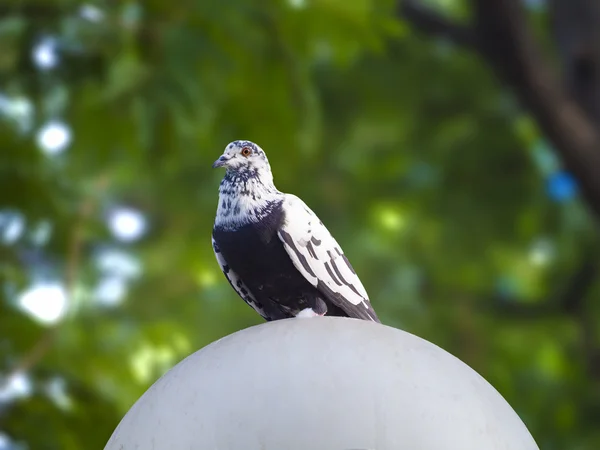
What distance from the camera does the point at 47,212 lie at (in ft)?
8.93

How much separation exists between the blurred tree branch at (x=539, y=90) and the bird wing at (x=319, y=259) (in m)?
2.27

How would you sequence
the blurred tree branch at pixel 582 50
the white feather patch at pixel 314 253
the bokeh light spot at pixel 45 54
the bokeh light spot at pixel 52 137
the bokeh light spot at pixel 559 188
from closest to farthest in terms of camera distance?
the white feather patch at pixel 314 253 → the bokeh light spot at pixel 45 54 → the bokeh light spot at pixel 52 137 → the blurred tree branch at pixel 582 50 → the bokeh light spot at pixel 559 188

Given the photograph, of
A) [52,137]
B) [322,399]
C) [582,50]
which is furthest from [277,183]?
[322,399]

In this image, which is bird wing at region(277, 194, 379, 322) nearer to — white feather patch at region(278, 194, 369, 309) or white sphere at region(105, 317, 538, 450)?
white feather patch at region(278, 194, 369, 309)

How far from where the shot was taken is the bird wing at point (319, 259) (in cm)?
151

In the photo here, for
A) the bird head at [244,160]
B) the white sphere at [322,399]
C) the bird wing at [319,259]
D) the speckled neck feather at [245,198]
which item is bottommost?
the white sphere at [322,399]

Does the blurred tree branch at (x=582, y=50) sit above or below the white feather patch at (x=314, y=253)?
above

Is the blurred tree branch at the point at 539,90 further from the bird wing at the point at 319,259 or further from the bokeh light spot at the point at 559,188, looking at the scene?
the bird wing at the point at 319,259

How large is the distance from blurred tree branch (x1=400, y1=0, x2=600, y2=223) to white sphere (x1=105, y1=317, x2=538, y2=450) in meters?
2.51

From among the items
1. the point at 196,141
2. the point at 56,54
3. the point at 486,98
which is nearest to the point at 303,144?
the point at 196,141

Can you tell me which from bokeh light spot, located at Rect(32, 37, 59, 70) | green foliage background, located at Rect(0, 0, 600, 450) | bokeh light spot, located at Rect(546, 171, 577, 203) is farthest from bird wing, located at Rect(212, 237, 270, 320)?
bokeh light spot, located at Rect(546, 171, 577, 203)

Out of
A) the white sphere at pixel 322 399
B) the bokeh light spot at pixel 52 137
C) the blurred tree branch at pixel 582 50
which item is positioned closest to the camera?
the white sphere at pixel 322 399

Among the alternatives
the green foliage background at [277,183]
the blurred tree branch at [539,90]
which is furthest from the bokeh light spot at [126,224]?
the blurred tree branch at [539,90]

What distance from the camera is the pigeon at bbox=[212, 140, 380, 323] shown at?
1511 mm
